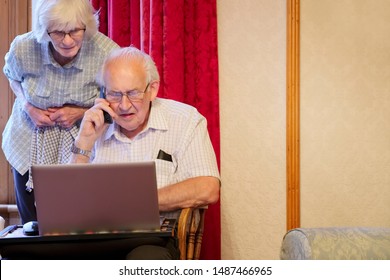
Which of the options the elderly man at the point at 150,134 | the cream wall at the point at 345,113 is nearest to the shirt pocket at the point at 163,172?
the elderly man at the point at 150,134

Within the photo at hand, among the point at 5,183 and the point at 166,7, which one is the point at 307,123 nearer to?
the point at 166,7

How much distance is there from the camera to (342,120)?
10.1 ft

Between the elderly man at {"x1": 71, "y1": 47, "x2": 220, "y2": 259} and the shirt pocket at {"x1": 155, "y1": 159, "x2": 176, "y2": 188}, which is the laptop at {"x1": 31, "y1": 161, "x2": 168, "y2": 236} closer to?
the elderly man at {"x1": 71, "y1": 47, "x2": 220, "y2": 259}

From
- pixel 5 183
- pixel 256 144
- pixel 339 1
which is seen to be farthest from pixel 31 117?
pixel 339 1

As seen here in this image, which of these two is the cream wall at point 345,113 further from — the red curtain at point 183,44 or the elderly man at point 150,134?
the elderly man at point 150,134

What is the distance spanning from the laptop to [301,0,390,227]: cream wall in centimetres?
142

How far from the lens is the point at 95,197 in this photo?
6.18 ft

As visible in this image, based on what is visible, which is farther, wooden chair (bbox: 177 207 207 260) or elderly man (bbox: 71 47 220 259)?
elderly man (bbox: 71 47 220 259)

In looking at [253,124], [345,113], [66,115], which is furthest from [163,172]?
[345,113]

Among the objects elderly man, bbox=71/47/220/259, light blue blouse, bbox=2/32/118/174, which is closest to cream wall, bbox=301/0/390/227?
elderly man, bbox=71/47/220/259

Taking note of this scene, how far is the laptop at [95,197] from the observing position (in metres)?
1.87

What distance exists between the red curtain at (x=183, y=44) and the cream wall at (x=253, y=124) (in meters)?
0.09

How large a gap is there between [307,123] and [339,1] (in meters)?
0.62

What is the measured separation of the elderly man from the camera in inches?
91.0
